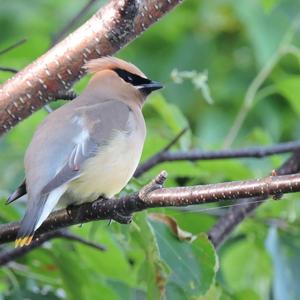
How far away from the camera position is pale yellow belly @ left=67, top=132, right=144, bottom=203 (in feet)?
12.5

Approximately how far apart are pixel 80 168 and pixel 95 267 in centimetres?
84

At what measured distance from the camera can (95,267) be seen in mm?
4551

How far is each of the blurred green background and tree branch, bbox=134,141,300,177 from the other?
6cm

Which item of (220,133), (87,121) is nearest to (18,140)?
(87,121)

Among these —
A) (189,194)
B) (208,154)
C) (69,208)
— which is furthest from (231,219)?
(189,194)

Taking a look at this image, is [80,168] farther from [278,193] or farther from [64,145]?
[278,193]

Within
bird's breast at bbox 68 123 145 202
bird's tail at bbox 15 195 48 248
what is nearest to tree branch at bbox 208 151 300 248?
bird's breast at bbox 68 123 145 202

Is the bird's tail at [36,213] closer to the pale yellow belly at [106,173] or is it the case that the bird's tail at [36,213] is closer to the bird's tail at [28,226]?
the bird's tail at [28,226]

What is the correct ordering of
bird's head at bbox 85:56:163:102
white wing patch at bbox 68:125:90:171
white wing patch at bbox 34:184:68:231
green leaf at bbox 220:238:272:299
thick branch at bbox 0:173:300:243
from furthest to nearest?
green leaf at bbox 220:238:272:299 < bird's head at bbox 85:56:163:102 < white wing patch at bbox 68:125:90:171 < white wing patch at bbox 34:184:68:231 < thick branch at bbox 0:173:300:243

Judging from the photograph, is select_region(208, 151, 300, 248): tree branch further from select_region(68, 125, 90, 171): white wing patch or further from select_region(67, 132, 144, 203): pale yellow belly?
select_region(68, 125, 90, 171): white wing patch

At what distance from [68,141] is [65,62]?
497 mm

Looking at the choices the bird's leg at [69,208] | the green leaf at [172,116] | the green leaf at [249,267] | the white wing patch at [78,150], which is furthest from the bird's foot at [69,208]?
the green leaf at [249,267]

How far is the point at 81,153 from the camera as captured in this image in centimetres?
383

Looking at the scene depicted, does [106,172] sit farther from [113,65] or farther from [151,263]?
[113,65]
